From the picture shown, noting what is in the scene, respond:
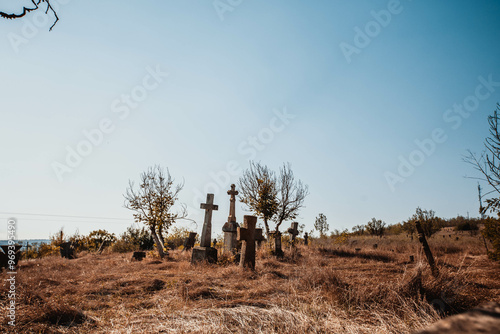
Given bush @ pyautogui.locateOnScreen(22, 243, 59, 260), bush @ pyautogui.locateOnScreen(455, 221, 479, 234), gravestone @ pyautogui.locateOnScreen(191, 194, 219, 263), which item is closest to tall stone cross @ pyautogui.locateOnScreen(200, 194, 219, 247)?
gravestone @ pyautogui.locateOnScreen(191, 194, 219, 263)

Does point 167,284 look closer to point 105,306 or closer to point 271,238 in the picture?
point 105,306

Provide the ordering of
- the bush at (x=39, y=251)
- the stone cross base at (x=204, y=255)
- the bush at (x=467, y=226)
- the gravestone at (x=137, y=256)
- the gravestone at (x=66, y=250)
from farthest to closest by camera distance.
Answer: the bush at (x=467, y=226), the bush at (x=39, y=251), the gravestone at (x=66, y=250), the gravestone at (x=137, y=256), the stone cross base at (x=204, y=255)

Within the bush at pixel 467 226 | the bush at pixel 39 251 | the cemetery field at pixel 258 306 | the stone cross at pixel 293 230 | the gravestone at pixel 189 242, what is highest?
the bush at pixel 467 226

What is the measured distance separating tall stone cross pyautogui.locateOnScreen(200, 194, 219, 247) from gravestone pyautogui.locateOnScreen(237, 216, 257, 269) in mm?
2702

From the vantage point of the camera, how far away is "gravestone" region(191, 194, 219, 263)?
941 centimetres

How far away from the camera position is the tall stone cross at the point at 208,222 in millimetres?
10242

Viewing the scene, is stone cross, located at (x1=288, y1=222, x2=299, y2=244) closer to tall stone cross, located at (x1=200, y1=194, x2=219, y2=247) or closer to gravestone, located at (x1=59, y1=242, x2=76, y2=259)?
tall stone cross, located at (x1=200, y1=194, x2=219, y2=247)

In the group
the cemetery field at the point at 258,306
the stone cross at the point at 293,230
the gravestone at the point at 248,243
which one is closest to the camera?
the cemetery field at the point at 258,306

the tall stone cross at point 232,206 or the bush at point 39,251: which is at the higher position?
the tall stone cross at point 232,206

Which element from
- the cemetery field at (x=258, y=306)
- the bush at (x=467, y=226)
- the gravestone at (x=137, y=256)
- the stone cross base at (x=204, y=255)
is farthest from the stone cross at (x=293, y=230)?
the bush at (x=467, y=226)

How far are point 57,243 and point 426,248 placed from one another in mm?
18883

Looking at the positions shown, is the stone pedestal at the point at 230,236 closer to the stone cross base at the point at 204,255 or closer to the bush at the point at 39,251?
the stone cross base at the point at 204,255

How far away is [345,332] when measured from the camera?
272cm

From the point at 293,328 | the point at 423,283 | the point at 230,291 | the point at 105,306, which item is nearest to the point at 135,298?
the point at 105,306
